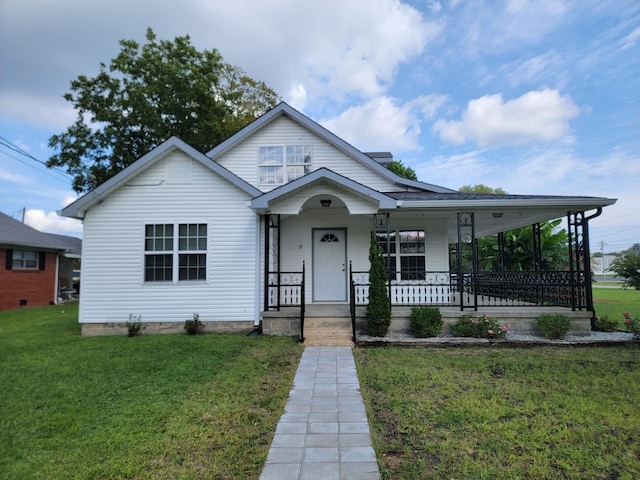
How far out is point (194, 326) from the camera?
29.6 feet

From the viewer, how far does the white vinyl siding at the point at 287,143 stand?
11531 millimetres

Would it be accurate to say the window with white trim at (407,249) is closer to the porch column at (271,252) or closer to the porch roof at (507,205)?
the porch roof at (507,205)

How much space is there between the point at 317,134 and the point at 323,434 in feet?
32.1

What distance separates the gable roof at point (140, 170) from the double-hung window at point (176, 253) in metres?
1.39

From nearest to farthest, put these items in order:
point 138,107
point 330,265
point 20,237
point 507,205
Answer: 1. point 507,205
2. point 330,265
3. point 20,237
4. point 138,107

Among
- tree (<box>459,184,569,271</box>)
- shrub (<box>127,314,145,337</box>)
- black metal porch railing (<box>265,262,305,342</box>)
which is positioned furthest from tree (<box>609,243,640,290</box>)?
shrub (<box>127,314,145,337</box>)

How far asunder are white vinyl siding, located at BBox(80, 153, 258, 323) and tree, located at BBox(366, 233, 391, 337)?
313cm

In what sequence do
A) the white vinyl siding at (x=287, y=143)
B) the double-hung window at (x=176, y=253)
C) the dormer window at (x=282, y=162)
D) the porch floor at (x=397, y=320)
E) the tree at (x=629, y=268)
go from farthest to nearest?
the dormer window at (x=282, y=162) < the white vinyl siding at (x=287, y=143) < the double-hung window at (x=176, y=253) < the porch floor at (x=397, y=320) < the tree at (x=629, y=268)

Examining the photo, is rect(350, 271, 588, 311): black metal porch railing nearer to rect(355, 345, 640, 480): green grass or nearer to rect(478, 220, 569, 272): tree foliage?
rect(355, 345, 640, 480): green grass

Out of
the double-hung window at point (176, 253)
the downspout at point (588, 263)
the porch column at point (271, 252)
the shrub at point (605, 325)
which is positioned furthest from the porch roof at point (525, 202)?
the double-hung window at point (176, 253)

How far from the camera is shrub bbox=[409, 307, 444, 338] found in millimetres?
8141

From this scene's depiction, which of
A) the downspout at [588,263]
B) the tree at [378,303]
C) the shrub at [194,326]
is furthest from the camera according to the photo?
the shrub at [194,326]

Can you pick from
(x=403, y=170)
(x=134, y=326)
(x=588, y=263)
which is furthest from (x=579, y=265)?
(x=403, y=170)

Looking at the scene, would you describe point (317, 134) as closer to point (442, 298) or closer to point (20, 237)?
point (442, 298)
